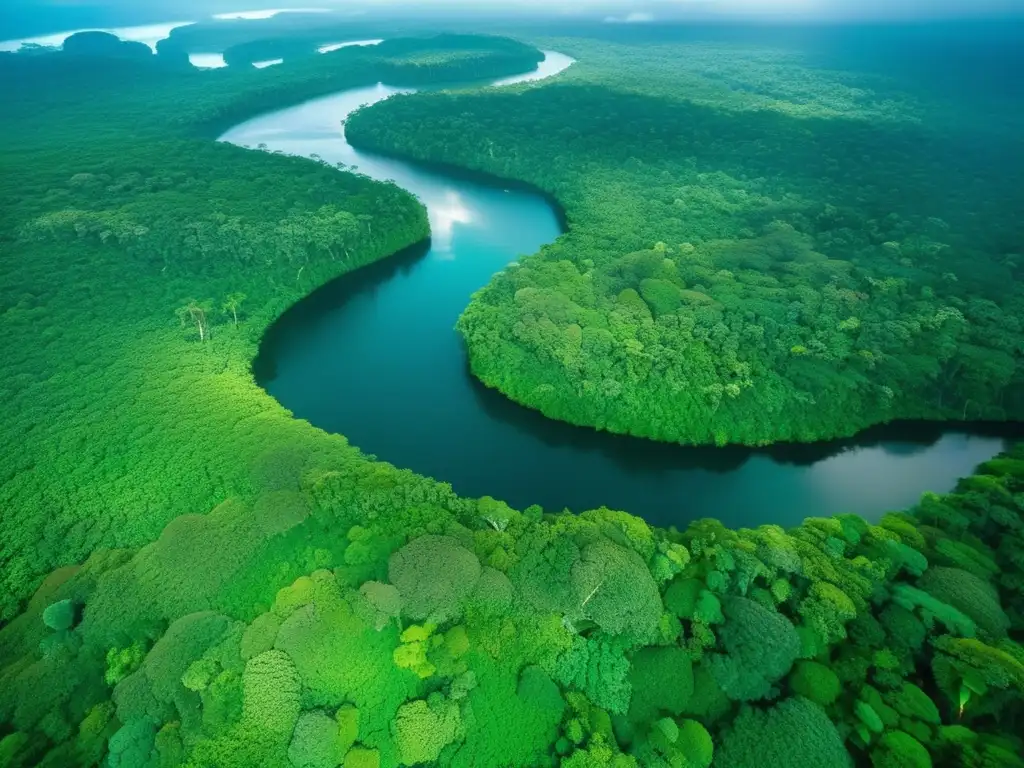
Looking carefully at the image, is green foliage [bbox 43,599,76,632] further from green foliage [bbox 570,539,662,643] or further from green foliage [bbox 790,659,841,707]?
green foliage [bbox 790,659,841,707]

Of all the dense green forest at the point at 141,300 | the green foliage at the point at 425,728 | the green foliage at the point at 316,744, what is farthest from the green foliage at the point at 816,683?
the dense green forest at the point at 141,300

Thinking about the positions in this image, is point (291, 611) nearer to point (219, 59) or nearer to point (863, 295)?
point (863, 295)

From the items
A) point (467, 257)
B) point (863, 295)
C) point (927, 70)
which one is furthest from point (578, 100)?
point (927, 70)

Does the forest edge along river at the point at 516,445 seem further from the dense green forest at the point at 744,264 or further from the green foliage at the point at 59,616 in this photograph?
the green foliage at the point at 59,616

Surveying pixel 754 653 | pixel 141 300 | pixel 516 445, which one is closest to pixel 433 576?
pixel 754 653

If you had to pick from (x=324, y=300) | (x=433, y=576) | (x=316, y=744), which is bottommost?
(x=324, y=300)

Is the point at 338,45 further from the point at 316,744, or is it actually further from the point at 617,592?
the point at 316,744
